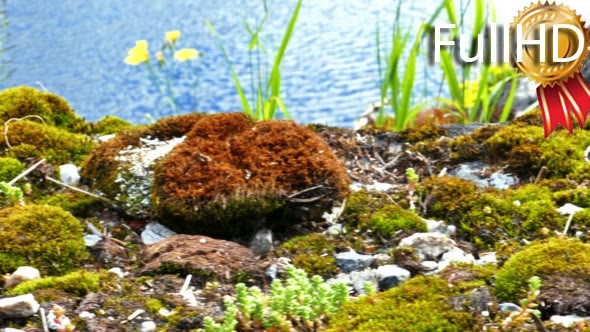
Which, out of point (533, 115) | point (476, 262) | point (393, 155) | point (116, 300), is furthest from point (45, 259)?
point (533, 115)

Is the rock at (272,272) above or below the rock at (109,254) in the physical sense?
below

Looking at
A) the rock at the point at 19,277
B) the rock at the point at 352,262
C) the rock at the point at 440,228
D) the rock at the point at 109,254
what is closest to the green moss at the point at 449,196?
the rock at the point at 440,228

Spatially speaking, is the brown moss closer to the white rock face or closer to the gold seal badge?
the white rock face

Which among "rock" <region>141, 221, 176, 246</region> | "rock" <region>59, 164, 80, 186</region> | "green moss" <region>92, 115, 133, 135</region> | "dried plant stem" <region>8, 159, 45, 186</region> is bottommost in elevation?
"rock" <region>141, 221, 176, 246</region>

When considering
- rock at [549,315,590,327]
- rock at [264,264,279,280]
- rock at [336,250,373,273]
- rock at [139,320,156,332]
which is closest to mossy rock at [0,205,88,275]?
rock at [139,320,156,332]

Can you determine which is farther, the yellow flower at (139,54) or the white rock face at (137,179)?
the yellow flower at (139,54)

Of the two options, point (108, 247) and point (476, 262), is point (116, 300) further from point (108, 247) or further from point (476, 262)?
point (476, 262)

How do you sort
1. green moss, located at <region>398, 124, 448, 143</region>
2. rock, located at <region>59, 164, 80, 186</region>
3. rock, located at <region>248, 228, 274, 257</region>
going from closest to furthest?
rock, located at <region>248, 228, 274, 257</region> → rock, located at <region>59, 164, 80, 186</region> → green moss, located at <region>398, 124, 448, 143</region>

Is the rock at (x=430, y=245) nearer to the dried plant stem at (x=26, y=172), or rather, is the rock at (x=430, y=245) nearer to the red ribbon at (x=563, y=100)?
the red ribbon at (x=563, y=100)
